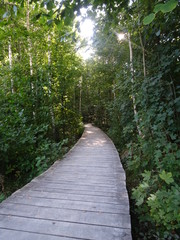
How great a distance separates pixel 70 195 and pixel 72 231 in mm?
793

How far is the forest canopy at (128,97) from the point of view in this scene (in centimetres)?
194

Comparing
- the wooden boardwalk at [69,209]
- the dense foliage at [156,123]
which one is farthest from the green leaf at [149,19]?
the wooden boardwalk at [69,209]

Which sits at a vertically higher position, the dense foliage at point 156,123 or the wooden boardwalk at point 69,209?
the dense foliage at point 156,123

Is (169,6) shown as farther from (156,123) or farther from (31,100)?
(31,100)

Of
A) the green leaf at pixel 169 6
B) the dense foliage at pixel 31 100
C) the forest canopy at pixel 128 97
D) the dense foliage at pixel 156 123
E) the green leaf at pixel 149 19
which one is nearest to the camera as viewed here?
the green leaf at pixel 169 6

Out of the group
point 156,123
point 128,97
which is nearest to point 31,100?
point 128,97

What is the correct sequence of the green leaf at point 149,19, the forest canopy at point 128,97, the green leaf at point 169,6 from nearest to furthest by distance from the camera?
the green leaf at point 169,6
the green leaf at point 149,19
the forest canopy at point 128,97

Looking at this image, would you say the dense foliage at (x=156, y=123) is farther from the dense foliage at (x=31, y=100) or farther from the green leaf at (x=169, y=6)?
the dense foliage at (x=31, y=100)

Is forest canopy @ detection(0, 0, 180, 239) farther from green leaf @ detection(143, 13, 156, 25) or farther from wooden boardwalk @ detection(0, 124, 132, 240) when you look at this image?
wooden boardwalk @ detection(0, 124, 132, 240)

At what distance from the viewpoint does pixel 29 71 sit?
236 inches

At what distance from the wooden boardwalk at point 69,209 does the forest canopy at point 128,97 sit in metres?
0.39

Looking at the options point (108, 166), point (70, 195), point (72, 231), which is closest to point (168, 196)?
point (72, 231)

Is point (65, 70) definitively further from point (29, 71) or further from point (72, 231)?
point (72, 231)

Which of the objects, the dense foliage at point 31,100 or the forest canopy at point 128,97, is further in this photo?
the dense foliage at point 31,100
